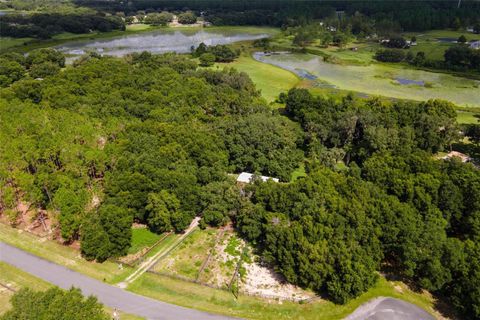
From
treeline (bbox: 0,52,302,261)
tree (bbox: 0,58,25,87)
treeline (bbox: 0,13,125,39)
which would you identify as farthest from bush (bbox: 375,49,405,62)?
treeline (bbox: 0,13,125,39)

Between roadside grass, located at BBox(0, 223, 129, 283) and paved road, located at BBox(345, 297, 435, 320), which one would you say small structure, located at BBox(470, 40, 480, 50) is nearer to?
paved road, located at BBox(345, 297, 435, 320)

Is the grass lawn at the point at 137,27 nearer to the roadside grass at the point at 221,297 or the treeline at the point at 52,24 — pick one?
the treeline at the point at 52,24

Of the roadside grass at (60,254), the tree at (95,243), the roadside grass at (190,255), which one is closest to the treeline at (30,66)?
the roadside grass at (60,254)

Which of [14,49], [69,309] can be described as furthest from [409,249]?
[14,49]

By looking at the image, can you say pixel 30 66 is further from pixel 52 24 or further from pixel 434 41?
pixel 434 41

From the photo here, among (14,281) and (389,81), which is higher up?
(389,81)

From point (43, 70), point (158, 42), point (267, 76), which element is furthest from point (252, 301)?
point (158, 42)

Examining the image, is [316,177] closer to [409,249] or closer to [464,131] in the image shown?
[409,249]
